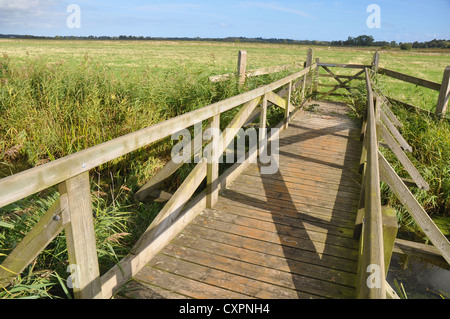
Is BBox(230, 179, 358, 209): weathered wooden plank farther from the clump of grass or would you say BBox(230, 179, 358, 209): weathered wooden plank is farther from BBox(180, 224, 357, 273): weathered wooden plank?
the clump of grass

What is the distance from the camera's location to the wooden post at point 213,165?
3323 mm

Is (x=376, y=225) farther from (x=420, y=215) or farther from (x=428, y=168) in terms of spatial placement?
(x=428, y=168)

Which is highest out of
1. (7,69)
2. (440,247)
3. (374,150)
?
(7,69)

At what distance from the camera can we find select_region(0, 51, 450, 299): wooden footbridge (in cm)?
170

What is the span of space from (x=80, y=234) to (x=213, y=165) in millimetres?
1851

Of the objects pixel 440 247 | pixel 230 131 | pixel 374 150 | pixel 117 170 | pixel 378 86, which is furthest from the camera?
pixel 378 86

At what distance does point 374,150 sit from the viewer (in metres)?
2.47

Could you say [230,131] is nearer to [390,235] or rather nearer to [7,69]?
[390,235]

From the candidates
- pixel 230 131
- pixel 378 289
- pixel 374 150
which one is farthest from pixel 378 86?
pixel 378 289

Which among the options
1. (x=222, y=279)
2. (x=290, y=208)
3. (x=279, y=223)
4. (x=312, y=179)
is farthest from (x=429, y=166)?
(x=222, y=279)

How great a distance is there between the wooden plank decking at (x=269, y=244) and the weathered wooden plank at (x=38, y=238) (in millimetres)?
727

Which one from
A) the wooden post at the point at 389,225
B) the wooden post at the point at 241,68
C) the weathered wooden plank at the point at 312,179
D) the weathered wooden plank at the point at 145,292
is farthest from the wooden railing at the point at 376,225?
the wooden post at the point at 241,68
